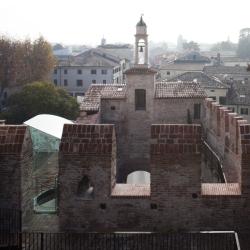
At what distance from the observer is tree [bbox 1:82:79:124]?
44.4m

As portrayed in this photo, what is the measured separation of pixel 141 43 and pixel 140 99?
3055 mm

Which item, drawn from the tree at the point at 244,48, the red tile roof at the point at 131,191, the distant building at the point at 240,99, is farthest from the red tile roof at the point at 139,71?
the tree at the point at 244,48

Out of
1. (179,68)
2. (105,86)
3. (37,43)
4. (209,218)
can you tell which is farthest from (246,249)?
(179,68)

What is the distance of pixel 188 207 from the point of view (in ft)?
36.3

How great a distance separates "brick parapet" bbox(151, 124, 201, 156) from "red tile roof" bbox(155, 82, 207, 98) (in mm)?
14141

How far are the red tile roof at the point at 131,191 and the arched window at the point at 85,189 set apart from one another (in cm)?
48

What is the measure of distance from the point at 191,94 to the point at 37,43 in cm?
4212

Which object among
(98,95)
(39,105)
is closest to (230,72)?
(39,105)

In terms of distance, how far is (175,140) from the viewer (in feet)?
36.2

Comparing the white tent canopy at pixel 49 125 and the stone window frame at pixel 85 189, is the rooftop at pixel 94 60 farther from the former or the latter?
the stone window frame at pixel 85 189

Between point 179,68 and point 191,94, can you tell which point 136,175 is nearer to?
point 191,94

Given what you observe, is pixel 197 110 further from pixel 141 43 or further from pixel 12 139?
pixel 12 139

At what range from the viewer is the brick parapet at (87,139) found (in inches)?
434

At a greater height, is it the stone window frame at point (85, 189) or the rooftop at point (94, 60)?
the rooftop at point (94, 60)
